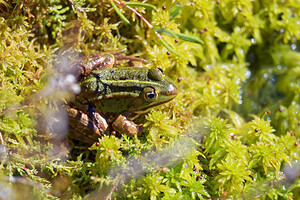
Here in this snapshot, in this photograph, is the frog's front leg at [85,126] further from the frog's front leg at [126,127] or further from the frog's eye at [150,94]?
the frog's eye at [150,94]

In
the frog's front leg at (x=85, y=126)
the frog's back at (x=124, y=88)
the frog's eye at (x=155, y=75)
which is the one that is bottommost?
the frog's front leg at (x=85, y=126)

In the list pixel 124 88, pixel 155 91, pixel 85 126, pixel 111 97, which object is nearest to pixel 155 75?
pixel 155 91

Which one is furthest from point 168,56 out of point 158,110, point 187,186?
point 187,186

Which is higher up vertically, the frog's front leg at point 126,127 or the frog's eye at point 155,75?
the frog's eye at point 155,75

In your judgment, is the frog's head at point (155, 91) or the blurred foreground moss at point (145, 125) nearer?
the blurred foreground moss at point (145, 125)

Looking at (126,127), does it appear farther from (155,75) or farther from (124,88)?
(155,75)

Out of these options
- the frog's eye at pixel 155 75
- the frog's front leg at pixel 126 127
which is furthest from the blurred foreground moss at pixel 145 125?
the frog's eye at pixel 155 75
